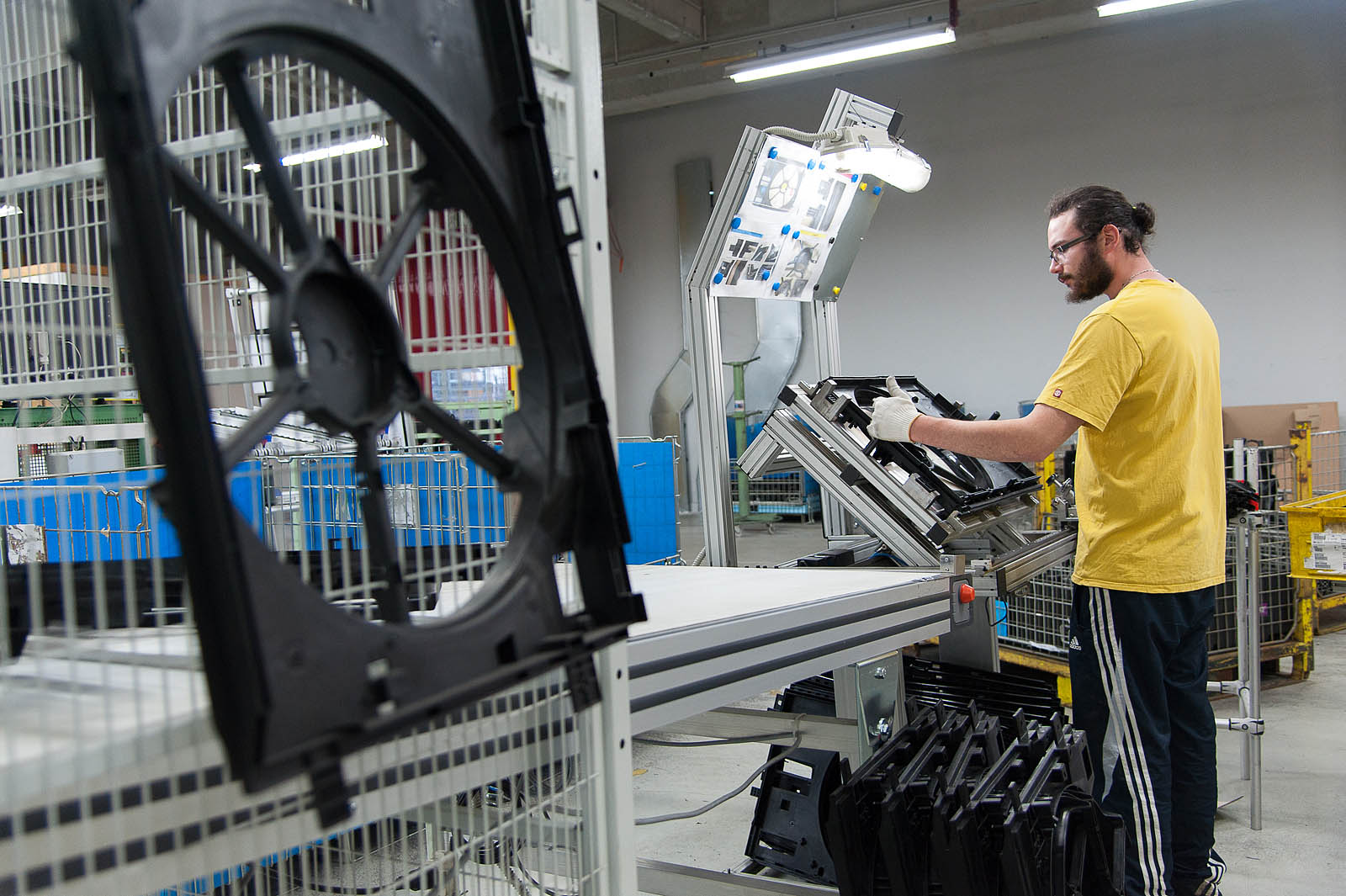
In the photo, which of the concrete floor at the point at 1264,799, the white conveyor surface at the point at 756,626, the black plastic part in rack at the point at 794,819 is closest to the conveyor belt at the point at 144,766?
the white conveyor surface at the point at 756,626

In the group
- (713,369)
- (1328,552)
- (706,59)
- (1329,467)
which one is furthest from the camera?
(706,59)

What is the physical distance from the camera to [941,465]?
2.65 meters

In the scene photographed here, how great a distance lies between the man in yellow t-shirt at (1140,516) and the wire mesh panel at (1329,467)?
5.12m

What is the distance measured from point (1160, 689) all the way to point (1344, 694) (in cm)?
315

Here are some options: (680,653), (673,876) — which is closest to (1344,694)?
(673,876)

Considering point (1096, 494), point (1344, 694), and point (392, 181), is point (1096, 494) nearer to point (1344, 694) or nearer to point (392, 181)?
point (392, 181)

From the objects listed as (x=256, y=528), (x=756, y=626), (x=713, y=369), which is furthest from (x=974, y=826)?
(x=256, y=528)

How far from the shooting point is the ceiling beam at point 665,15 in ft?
29.4

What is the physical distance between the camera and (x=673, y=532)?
5699 mm

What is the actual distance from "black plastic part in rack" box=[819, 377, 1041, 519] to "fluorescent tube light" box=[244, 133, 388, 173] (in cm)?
174

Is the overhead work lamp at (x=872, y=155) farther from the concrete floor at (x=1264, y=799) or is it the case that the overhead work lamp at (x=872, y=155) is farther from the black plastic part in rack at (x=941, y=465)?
the concrete floor at (x=1264, y=799)

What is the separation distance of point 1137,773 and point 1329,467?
595cm

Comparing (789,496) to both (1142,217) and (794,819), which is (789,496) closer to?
(794,819)

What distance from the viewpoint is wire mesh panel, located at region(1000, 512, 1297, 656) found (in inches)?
180
